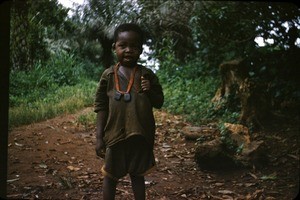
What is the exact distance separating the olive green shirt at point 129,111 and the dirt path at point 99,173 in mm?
759

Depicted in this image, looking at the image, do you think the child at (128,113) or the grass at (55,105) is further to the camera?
the grass at (55,105)

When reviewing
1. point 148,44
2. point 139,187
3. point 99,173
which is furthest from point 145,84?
point 148,44

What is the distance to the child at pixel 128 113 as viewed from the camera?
1907 millimetres

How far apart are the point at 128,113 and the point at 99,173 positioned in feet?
3.83

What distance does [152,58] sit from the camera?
5.76 meters

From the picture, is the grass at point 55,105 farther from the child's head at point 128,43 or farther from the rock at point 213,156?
the rock at point 213,156

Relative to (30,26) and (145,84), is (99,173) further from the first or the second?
(30,26)

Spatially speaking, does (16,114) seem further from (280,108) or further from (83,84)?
(280,108)

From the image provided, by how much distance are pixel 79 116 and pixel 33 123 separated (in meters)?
0.67

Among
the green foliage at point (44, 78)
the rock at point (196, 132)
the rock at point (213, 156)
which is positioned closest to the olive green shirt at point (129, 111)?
the rock at point (213, 156)

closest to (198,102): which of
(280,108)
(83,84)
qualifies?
(280,108)

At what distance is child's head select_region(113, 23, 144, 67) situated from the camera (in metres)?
1.90

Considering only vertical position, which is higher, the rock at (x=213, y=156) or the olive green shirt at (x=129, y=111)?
the olive green shirt at (x=129, y=111)

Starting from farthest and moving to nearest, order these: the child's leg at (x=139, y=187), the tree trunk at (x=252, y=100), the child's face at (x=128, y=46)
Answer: the tree trunk at (x=252, y=100) < the child's leg at (x=139, y=187) < the child's face at (x=128, y=46)
